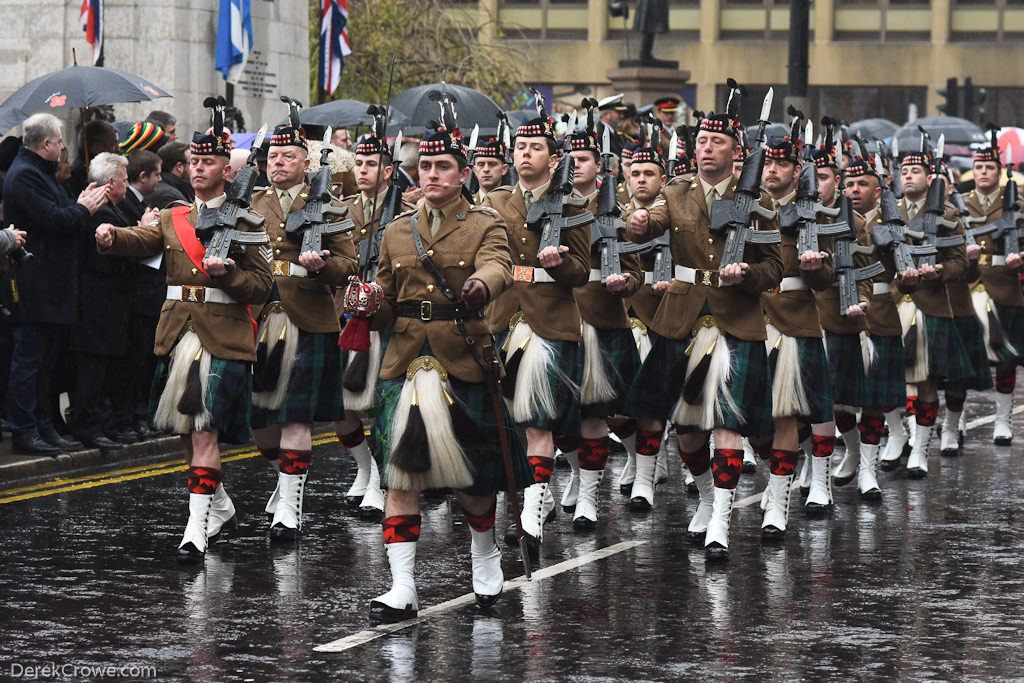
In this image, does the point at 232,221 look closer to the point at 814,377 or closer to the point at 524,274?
the point at 524,274

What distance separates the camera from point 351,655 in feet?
24.3

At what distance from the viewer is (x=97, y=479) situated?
12.0m

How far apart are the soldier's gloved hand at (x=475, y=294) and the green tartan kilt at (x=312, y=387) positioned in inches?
103

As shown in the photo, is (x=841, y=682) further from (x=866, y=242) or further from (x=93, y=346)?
(x=93, y=346)

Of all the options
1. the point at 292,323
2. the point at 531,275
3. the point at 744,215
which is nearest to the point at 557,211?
the point at 531,275

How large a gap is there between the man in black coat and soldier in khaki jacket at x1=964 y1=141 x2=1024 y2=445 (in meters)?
7.14

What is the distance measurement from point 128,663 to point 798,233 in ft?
16.1

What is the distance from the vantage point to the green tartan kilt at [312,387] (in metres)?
10.2

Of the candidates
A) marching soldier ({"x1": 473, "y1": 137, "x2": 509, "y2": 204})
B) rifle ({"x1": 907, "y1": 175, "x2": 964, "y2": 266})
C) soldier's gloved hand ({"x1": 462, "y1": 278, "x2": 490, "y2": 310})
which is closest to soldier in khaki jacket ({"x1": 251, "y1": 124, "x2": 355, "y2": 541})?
marching soldier ({"x1": 473, "y1": 137, "x2": 509, "y2": 204})

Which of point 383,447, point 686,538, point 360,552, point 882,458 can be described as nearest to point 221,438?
point 360,552

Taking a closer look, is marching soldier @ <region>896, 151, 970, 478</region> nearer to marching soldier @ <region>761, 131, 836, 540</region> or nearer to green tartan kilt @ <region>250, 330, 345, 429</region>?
marching soldier @ <region>761, 131, 836, 540</region>

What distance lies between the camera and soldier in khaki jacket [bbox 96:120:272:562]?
9.40 metres

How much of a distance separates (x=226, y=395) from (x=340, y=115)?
8.95 m

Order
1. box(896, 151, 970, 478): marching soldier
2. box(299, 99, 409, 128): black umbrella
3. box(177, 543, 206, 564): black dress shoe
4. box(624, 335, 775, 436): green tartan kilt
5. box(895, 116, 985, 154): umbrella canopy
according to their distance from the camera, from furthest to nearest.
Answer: box(895, 116, 985, 154): umbrella canopy, box(299, 99, 409, 128): black umbrella, box(896, 151, 970, 478): marching soldier, box(624, 335, 775, 436): green tartan kilt, box(177, 543, 206, 564): black dress shoe
